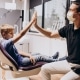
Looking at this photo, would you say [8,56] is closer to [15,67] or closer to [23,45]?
[15,67]

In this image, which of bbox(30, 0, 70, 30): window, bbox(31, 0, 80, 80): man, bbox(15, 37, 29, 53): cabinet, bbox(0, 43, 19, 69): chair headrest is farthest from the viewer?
bbox(15, 37, 29, 53): cabinet

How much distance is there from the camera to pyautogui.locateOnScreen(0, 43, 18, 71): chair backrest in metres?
2.50

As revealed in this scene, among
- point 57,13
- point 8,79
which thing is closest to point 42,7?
point 57,13

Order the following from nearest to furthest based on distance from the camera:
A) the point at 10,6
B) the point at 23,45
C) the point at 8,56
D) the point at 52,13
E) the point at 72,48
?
the point at 72,48 < the point at 8,56 < the point at 52,13 < the point at 10,6 < the point at 23,45

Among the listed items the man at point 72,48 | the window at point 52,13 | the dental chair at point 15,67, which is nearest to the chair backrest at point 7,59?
the dental chair at point 15,67

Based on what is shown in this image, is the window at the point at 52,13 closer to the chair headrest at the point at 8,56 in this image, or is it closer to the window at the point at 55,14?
the window at the point at 55,14

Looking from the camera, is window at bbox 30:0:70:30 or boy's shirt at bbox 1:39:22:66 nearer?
boy's shirt at bbox 1:39:22:66

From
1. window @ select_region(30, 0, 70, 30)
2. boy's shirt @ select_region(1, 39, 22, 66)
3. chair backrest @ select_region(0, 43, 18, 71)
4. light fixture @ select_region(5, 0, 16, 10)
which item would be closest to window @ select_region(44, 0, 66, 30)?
window @ select_region(30, 0, 70, 30)

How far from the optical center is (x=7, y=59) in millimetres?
2531

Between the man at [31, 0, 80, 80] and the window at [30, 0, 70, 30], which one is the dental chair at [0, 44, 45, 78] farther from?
the window at [30, 0, 70, 30]

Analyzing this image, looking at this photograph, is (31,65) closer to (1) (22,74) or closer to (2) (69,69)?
(1) (22,74)

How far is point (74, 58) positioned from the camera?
1.91 meters

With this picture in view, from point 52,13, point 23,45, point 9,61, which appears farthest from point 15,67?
point 23,45

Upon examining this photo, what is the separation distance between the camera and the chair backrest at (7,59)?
250 centimetres
